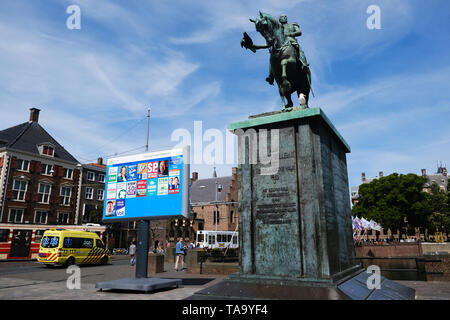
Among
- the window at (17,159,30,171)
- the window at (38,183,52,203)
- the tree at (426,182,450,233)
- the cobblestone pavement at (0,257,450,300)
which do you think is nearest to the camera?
the cobblestone pavement at (0,257,450,300)

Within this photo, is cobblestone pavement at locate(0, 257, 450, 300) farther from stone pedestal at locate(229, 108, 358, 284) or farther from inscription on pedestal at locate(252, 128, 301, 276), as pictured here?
inscription on pedestal at locate(252, 128, 301, 276)

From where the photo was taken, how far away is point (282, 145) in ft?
20.0

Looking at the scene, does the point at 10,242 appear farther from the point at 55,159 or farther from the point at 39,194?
the point at 55,159

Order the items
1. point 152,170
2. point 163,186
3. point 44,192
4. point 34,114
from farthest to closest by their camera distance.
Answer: point 34,114 < point 44,192 < point 152,170 < point 163,186

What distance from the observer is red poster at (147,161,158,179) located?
11.2m

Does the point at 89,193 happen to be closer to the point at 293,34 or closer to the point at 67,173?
the point at 67,173

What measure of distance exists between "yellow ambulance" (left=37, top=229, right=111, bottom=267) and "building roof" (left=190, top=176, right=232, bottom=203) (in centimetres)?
3628

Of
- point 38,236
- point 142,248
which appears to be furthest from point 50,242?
point 38,236

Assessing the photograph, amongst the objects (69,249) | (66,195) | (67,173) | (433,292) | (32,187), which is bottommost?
(433,292)

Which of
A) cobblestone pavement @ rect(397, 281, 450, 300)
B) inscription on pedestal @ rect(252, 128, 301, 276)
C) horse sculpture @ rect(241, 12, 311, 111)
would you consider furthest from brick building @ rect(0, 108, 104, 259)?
cobblestone pavement @ rect(397, 281, 450, 300)

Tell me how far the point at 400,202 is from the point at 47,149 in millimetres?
57965

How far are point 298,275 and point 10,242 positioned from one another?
38.6 metres

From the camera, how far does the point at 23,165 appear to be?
39031 mm
